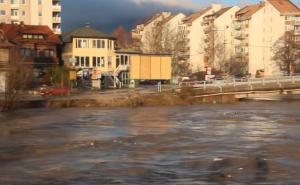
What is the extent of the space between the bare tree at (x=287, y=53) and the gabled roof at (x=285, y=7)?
13.5m

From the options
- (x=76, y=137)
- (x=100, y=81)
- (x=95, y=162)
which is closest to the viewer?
(x=95, y=162)

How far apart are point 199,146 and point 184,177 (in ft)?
31.4

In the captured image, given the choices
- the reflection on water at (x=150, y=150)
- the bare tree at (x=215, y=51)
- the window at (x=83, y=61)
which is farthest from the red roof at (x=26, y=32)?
the reflection on water at (x=150, y=150)

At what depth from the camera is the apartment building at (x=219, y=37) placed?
145 metres

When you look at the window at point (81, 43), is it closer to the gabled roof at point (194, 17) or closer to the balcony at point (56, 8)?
the balcony at point (56, 8)

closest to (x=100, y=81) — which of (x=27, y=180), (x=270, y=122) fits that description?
(x=270, y=122)

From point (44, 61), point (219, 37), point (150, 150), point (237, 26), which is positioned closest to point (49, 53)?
point (44, 61)

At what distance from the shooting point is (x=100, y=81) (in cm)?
9394

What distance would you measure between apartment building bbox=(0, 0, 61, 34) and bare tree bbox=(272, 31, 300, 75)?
44.9 metres

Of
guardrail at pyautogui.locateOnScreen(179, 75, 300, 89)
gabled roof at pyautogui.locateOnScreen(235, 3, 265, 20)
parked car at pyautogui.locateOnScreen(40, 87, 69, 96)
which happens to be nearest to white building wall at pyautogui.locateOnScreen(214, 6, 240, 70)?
gabled roof at pyautogui.locateOnScreen(235, 3, 265, 20)

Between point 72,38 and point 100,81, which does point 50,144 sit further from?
point 72,38

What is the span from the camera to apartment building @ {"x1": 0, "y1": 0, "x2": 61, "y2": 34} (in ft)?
449

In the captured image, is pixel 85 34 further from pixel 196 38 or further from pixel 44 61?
pixel 196 38

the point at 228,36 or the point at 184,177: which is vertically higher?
the point at 228,36
